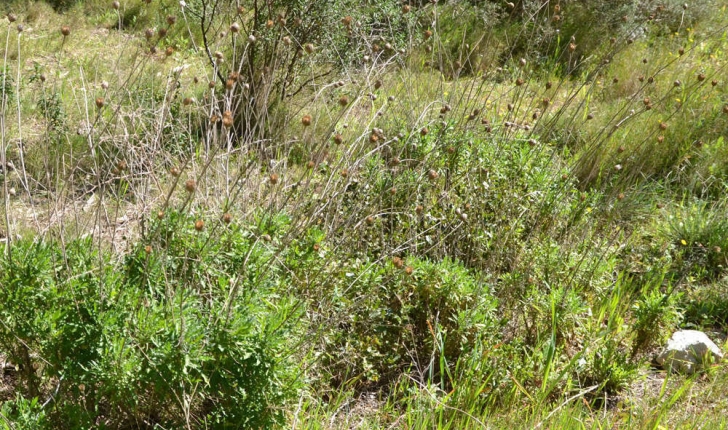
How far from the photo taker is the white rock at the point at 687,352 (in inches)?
150

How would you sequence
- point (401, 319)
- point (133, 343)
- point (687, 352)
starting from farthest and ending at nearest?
point (687, 352) < point (401, 319) < point (133, 343)

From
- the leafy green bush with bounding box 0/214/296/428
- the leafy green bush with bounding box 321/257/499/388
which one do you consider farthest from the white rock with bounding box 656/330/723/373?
the leafy green bush with bounding box 0/214/296/428

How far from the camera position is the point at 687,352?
150 inches

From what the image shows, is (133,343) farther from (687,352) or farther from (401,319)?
(687,352)

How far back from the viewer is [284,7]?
5.67 metres

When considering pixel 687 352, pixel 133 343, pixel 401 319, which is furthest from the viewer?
pixel 687 352

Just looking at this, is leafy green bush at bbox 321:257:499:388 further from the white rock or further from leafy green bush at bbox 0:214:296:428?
the white rock

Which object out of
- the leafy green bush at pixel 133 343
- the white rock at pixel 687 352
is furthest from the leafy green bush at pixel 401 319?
the white rock at pixel 687 352

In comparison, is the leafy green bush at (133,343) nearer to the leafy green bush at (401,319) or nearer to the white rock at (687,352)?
the leafy green bush at (401,319)

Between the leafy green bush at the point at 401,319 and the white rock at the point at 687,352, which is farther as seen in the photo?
the white rock at the point at 687,352

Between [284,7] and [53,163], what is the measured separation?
202 cm

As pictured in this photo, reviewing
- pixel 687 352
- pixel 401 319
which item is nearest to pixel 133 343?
pixel 401 319

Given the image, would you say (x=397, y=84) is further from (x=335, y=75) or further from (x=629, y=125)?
(x=629, y=125)

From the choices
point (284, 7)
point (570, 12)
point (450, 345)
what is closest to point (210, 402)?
point (450, 345)
